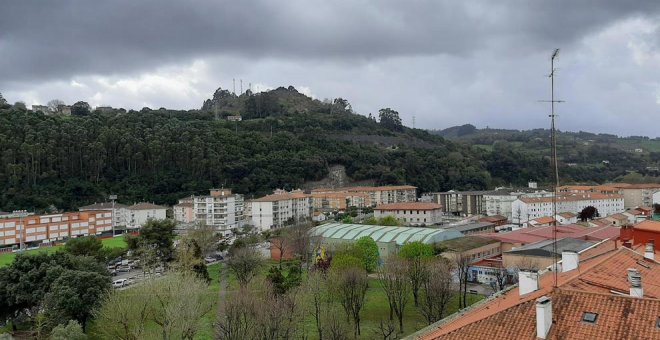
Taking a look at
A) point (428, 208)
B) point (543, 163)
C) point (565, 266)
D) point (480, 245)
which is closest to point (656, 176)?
point (543, 163)

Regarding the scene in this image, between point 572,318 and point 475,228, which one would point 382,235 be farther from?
point 572,318

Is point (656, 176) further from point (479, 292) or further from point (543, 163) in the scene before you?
point (479, 292)

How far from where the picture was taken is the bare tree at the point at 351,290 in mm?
27453

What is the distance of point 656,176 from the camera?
125188 millimetres

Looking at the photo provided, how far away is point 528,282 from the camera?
1286 centimetres

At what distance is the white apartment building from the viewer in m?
71.8

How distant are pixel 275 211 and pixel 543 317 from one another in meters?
61.8

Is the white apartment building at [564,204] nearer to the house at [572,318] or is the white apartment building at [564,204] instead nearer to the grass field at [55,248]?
the grass field at [55,248]

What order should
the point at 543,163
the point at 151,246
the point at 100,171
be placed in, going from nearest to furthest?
the point at 151,246 < the point at 100,171 < the point at 543,163

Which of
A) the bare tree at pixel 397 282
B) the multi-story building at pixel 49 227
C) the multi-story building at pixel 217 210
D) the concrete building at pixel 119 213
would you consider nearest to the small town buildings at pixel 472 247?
the bare tree at pixel 397 282

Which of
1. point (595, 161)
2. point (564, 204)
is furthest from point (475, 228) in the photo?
point (595, 161)

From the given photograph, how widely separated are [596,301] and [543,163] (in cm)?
11700

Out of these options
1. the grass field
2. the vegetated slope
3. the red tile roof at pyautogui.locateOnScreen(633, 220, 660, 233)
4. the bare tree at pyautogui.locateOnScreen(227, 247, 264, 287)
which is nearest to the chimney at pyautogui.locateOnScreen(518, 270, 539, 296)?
the red tile roof at pyautogui.locateOnScreen(633, 220, 660, 233)

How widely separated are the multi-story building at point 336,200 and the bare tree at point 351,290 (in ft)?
177
